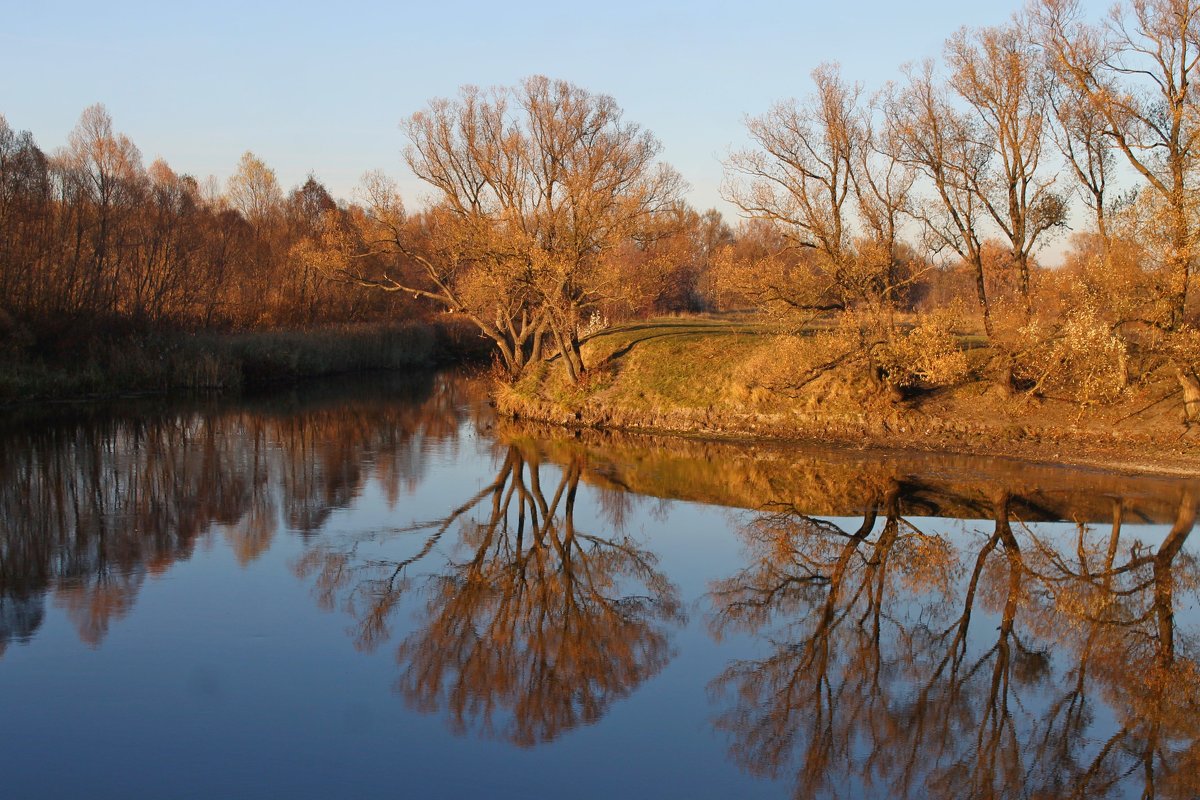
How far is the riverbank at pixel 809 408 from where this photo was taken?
22422 mm

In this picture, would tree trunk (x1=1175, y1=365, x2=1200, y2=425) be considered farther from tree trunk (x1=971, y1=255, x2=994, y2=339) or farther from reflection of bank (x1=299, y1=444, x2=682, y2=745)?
reflection of bank (x1=299, y1=444, x2=682, y2=745)

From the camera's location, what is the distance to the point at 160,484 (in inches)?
760

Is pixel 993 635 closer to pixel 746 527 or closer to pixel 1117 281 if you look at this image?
pixel 746 527

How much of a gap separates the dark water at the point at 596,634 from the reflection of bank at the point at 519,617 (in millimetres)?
50

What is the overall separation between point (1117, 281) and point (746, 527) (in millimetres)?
11467

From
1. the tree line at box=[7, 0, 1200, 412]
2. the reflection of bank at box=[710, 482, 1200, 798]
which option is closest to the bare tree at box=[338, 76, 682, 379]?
Answer: the tree line at box=[7, 0, 1200, 412]

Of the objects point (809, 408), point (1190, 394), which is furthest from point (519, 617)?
point (1190, 394)

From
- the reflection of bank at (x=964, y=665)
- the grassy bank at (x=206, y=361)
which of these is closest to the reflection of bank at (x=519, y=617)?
the reflection of bank at (x=964, y=665)

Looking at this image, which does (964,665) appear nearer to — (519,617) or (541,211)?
(519,617)

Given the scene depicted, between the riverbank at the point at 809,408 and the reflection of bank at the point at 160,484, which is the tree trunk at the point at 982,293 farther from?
the reflection of bank at the point at 160,484

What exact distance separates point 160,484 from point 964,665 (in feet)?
50.8

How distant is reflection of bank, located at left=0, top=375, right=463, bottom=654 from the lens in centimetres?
1290

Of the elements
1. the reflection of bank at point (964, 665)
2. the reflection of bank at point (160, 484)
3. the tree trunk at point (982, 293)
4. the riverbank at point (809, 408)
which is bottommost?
the reflection of bank at point (964, 665)

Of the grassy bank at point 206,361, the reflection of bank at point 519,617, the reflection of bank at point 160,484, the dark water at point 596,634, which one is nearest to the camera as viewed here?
the dark water at point 596,634
